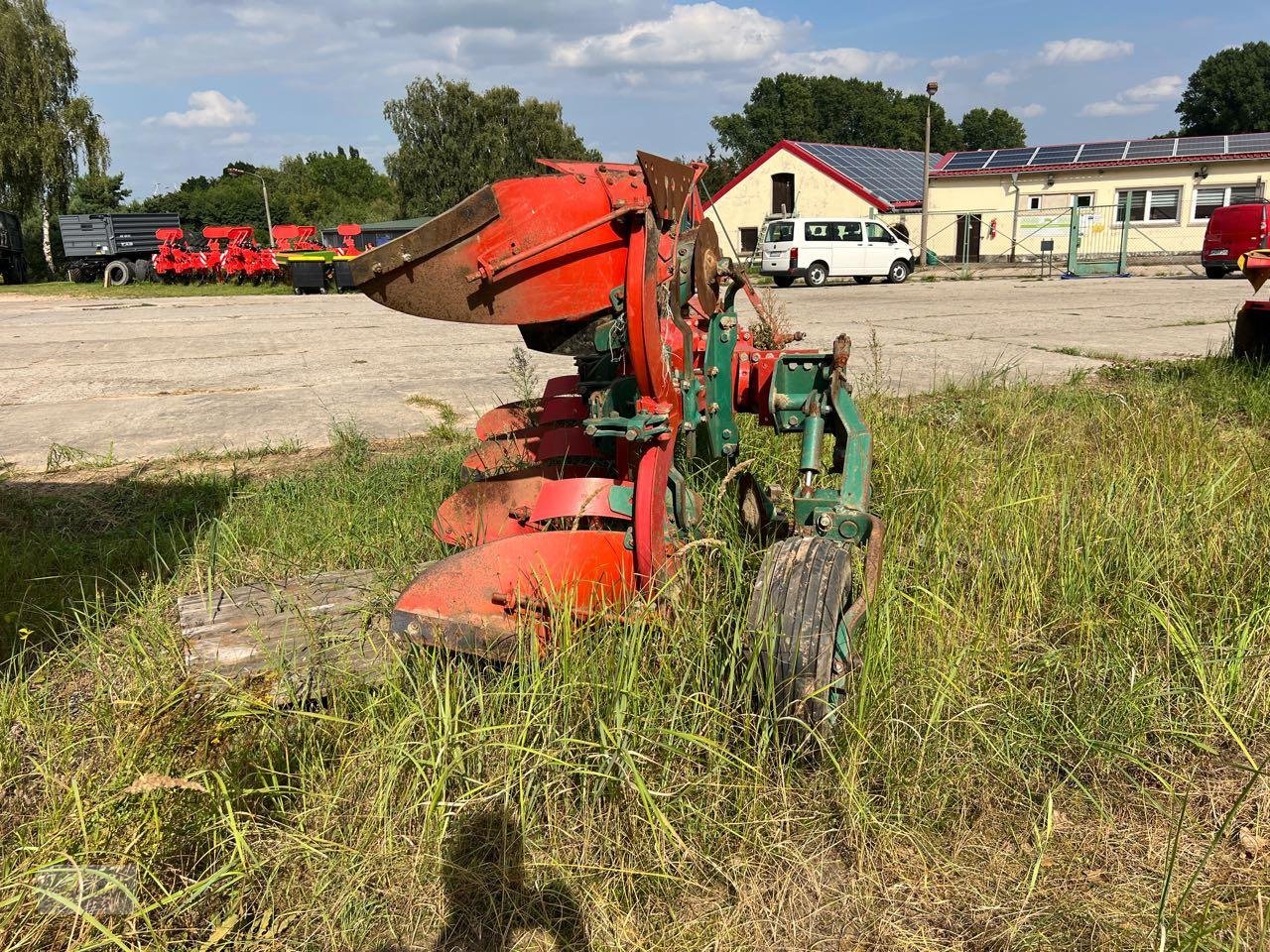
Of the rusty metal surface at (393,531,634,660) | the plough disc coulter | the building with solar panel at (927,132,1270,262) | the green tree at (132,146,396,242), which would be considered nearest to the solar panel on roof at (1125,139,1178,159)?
the building with solar panel at (927,132,1270,262)

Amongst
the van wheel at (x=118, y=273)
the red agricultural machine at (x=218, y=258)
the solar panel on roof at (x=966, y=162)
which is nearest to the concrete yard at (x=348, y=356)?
the red agricultural machine at (x=218, y=258)

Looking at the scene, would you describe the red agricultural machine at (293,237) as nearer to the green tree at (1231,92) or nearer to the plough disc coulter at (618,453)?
the plough disc coulter at (618,453)

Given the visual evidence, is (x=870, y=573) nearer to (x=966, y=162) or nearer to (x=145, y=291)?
(x=145, y=291)

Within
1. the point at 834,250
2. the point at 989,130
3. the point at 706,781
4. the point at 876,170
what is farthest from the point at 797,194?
the point at 989,130

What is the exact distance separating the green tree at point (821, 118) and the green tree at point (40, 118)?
57768 mm

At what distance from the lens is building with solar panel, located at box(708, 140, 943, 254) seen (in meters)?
33.2

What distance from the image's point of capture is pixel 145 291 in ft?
91.1

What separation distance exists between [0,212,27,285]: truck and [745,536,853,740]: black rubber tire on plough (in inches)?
1593

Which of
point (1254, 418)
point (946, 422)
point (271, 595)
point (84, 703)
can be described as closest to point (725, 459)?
point (271, 595)

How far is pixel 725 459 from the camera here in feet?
11.0

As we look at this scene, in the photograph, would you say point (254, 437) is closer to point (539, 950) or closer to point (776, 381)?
point (776, 381)

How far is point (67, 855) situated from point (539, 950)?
3.31 ft

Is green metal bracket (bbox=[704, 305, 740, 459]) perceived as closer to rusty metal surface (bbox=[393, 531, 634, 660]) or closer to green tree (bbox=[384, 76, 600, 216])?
rusty metal surface (bbox=[393, 531, 634, 660])

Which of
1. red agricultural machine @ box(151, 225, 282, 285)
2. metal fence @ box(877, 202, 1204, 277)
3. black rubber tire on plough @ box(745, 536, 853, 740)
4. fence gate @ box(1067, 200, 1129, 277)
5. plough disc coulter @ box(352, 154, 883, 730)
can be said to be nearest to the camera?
black rubber tire on plough @ box(745, 536, 853, 740)
